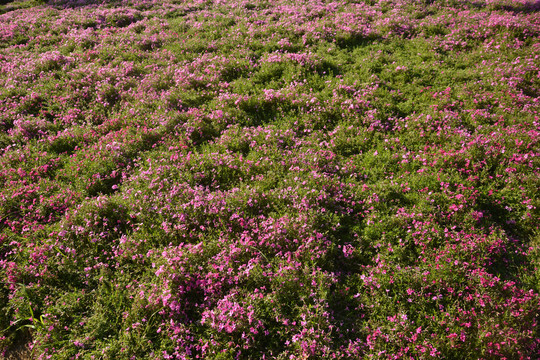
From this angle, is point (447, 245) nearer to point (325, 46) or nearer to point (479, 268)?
point (479, 268)

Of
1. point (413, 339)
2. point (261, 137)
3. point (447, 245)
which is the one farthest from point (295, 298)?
point (261, 137)

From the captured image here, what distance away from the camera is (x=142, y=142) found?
8.34 m

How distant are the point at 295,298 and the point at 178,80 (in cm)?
847

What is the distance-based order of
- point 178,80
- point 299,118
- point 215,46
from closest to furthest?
point 299,118 → point 178,80 → point 215,46

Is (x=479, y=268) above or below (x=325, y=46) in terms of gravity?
below

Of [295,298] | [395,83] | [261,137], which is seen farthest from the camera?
[395,83]

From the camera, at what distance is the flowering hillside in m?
4.73

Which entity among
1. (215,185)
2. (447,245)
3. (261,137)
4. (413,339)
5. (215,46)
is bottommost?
Result: (413,339)

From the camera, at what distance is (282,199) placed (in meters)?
6.52

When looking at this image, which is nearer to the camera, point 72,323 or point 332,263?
point 72,323

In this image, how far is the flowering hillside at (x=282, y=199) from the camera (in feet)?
15.5

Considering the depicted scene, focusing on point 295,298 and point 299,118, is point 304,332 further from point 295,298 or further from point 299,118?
point 299,118

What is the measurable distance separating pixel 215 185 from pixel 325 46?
25.5 feet

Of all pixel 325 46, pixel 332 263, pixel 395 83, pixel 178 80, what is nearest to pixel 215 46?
pixel 178 80
